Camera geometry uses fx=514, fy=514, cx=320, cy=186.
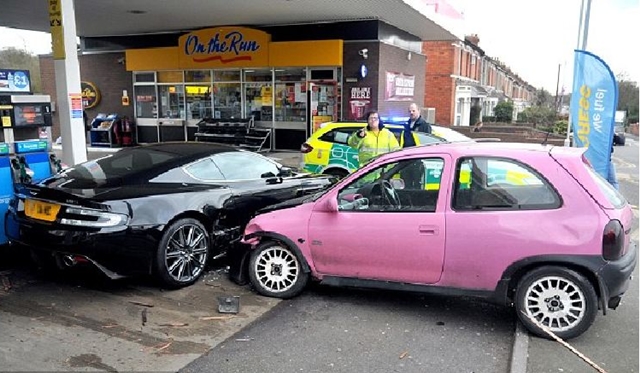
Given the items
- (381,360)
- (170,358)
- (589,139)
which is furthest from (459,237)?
(589,139)

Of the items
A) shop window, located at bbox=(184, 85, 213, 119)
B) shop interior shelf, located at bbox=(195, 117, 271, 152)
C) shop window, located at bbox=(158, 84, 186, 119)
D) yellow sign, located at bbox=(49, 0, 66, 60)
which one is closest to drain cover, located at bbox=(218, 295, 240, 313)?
yellow sign, located at bbox=(49, 0, 66, 60)

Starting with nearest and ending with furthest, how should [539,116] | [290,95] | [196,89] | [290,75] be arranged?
[290,75]
[290,95]
[196,89]
[539,116]

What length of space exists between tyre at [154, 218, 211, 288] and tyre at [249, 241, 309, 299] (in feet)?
2.18

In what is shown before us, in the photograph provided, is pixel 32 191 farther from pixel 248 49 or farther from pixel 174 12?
pixel 248 49

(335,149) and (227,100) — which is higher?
(227,100)

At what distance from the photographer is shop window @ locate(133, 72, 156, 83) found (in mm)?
18141

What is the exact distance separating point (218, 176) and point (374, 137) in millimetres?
2578

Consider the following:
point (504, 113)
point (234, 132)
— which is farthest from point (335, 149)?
point (504, 113)

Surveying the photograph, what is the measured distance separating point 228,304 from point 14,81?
12.7ft

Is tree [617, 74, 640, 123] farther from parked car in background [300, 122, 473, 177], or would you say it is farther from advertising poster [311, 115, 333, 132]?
parked car in background [300, 122, 473, 177]

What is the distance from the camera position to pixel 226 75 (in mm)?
16922

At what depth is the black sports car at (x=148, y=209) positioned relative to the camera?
459 centimetres

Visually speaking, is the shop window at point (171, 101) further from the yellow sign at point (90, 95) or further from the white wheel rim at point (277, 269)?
the white wheel rim at point (277, 269)

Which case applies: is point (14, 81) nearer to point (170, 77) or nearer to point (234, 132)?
point (234, 132)
